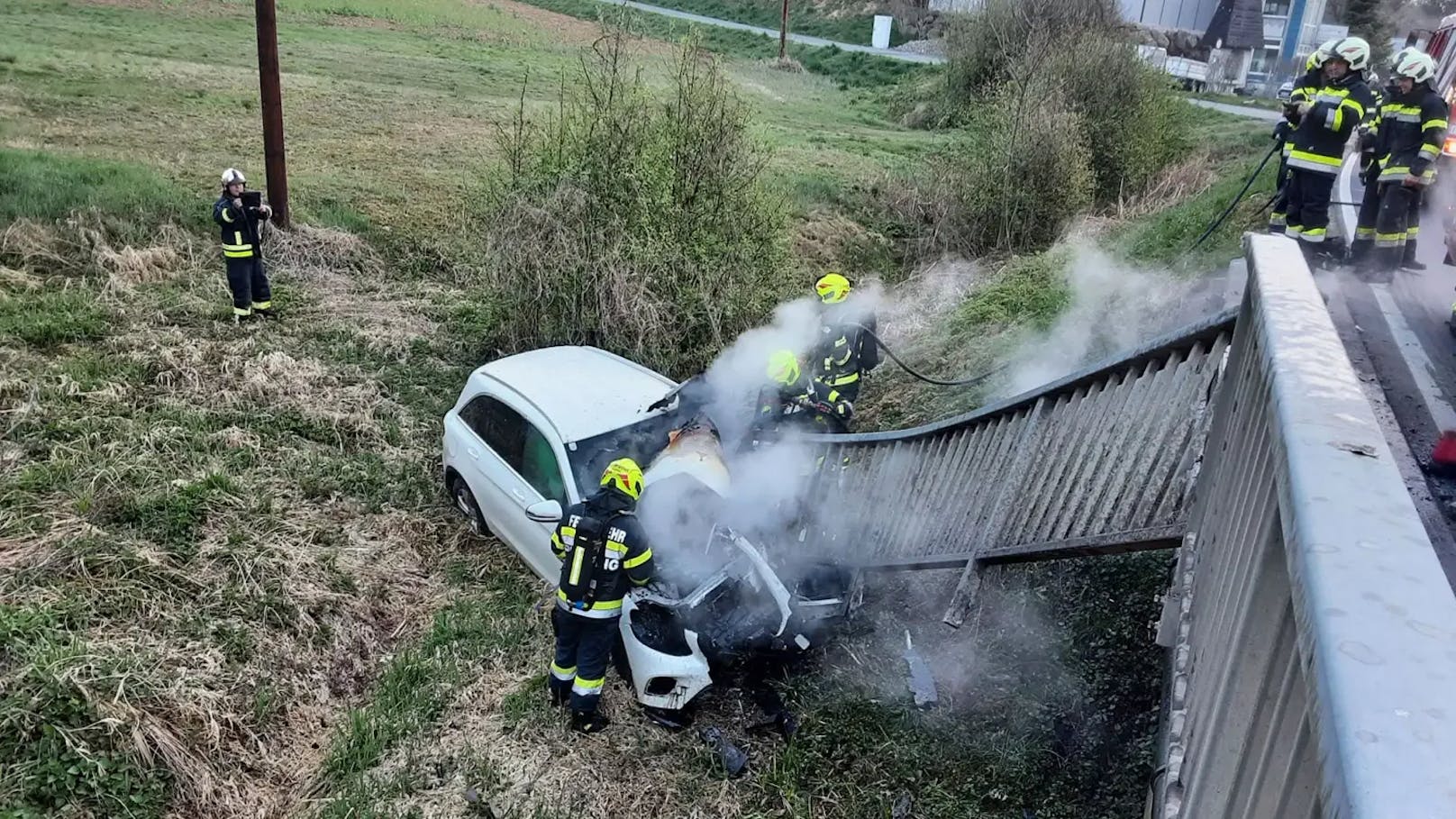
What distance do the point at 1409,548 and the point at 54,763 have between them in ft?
17.6

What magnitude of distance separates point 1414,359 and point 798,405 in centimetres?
377

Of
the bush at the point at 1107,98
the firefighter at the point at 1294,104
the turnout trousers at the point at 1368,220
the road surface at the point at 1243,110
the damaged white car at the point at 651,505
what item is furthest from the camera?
the road surface at the point at 1243,110

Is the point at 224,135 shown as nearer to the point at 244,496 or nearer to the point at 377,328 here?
the point at 377,328

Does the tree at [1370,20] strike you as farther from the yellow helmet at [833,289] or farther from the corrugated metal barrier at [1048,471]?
the corrugated metal barrier at [1048,471]

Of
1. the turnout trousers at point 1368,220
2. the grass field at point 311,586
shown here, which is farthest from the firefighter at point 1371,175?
the grass field at point 311,586

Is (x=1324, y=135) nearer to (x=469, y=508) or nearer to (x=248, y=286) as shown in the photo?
(x=469, y=508)

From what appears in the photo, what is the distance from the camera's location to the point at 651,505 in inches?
229

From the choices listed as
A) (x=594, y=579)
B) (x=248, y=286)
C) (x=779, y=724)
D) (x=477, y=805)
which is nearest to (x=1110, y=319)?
(x=779, y=724)

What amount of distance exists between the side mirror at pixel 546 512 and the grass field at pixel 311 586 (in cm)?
84

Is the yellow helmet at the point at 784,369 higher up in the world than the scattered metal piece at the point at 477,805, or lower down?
higher up

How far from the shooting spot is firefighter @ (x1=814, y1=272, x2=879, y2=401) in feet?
21.4

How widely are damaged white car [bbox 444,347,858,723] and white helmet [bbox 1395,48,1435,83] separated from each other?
Result: 560cm

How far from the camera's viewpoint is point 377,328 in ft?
32.9

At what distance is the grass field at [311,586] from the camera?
14.8ft
